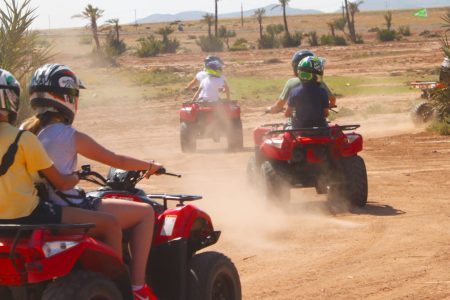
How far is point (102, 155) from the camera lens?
5488 mm

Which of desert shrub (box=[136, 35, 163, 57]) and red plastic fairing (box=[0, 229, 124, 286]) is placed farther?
desert shrub (box=[136, 35, 163, 57])

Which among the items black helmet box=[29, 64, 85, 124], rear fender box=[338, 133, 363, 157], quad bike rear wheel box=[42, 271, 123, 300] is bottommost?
rear fender box=[338, 133, 363, 157]

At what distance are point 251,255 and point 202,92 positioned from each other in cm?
1006

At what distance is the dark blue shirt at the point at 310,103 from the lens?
11656 mm

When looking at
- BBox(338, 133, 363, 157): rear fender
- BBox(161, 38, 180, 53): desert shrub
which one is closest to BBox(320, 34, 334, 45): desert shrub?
BBox(161, 38, 180, 53): desert shrub

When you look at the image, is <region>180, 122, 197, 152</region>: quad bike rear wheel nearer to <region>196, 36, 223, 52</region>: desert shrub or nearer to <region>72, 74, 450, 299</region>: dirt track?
<region>72, 74, 450, 299</region>: dirt track

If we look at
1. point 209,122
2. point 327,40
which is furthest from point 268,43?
point 209,122

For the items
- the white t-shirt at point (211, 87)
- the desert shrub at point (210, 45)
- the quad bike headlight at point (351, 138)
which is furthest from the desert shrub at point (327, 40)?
the quad bike headlight at point (351, 138)

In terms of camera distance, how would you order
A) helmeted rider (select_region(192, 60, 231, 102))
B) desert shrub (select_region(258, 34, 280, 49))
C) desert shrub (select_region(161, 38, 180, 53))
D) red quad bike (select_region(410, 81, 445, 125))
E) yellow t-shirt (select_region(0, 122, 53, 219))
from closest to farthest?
yellow t-shirt (select_region(0, 122, 53, 219)) < helmeted rider (select_region(192, 60, 231, 102)) < red quad bike (select_region(410, 81, 445, 125)) < desert shrub (select_region(258, 34, 280, 49)) < desert shrub (select_region(161, 38, 180, 53))

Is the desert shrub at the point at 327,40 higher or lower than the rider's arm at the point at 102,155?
lower

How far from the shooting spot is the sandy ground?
7.71m

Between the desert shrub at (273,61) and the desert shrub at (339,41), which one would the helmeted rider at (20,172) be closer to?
the desert shrub at (273,61)

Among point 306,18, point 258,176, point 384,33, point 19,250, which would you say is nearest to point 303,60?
point 258,176

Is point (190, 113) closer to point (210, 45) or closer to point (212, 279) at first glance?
point (212, 279)
